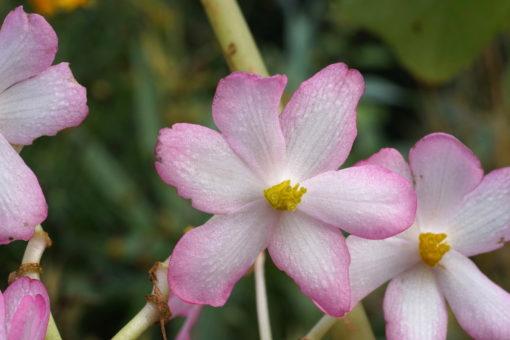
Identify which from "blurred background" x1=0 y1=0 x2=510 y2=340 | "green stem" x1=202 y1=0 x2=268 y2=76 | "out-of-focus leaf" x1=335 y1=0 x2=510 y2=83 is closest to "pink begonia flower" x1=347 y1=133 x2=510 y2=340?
"green stem" x1=202 y1=0 x2=268 y2=76

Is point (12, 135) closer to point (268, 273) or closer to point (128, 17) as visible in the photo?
point (268, 273)

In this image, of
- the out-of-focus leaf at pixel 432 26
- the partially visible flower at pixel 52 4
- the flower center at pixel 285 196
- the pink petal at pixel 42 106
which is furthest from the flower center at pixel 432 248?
the partially visible flower at pixel 52 4

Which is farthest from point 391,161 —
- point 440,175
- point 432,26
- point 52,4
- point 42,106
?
point 52,4

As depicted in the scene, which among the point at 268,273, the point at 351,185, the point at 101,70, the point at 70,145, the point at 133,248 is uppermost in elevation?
the point at 351,185

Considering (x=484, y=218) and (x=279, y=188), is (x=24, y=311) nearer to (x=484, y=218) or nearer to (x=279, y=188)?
(x=279, y=188)

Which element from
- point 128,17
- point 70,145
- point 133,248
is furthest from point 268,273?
point 128,17

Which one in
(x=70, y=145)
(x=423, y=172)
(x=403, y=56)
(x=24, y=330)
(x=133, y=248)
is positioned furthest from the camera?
(x=70, y=145)
